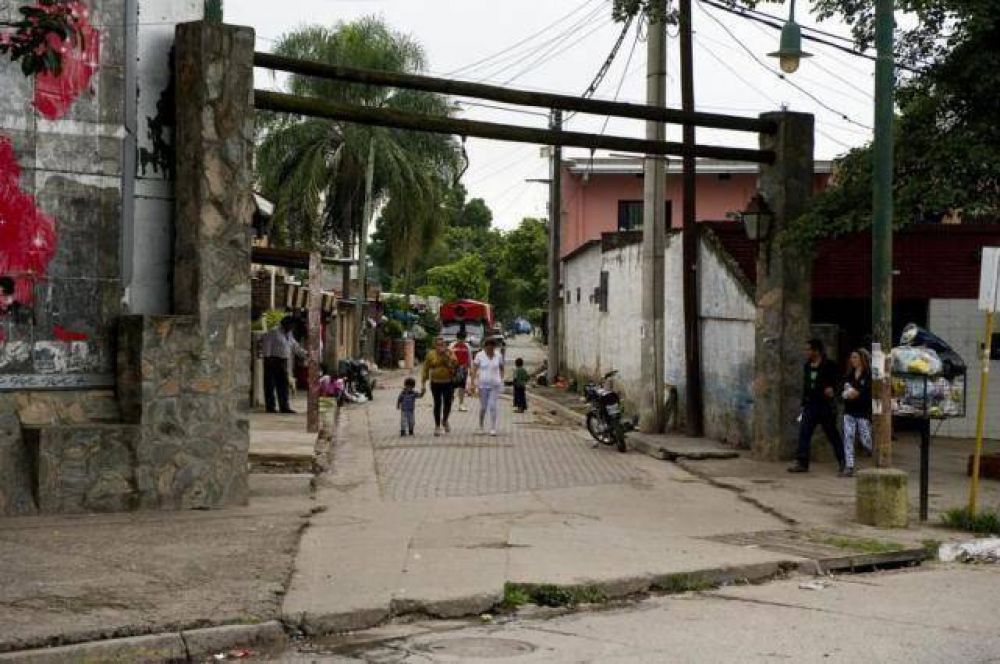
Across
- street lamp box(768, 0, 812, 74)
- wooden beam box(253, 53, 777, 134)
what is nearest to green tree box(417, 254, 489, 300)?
wooden beam box(253, 53, 777, 134)

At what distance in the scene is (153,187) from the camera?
12.5 metres

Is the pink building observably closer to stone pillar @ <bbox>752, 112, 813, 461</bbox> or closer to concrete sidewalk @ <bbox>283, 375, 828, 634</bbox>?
concrete sidewalk @ <bbox>283, 375, 828, 634</bbox>

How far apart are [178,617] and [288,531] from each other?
3307 millimetres

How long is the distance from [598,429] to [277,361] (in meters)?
6.33

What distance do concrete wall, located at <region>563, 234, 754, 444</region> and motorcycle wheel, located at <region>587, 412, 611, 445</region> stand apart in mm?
1828

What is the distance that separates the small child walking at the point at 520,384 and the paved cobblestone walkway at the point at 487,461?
2.74 meters

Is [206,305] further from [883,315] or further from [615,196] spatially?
[615,196]

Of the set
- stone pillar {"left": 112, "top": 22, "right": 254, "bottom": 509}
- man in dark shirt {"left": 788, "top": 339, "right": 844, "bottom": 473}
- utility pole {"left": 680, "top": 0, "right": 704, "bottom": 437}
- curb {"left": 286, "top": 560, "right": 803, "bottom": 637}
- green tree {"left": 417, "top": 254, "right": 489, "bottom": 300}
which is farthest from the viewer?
green tree {"left": 417, "top": 254, "right": 489, "bottom": 300}

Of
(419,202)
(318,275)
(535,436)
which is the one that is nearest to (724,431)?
(535,436)

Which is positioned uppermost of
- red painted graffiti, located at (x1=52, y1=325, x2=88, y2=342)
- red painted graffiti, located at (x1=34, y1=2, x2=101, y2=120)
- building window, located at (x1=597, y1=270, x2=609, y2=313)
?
red painted graffiti, located at (x1=34, y1=2, x2=101, y2=120)

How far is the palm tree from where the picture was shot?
41.5 m

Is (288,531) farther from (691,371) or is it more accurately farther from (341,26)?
(341,26)

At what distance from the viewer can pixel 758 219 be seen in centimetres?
1761

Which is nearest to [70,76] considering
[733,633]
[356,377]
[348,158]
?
[733,633]
